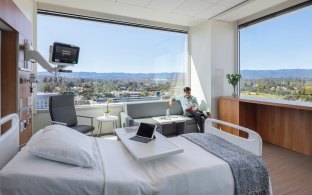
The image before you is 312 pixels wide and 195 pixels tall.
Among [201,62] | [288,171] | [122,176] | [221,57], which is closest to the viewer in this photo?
[122,176]

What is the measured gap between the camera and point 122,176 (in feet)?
4.06

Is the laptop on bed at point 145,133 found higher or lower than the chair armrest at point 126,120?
higher

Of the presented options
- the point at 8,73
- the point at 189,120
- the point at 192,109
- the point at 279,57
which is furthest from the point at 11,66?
the point at 279,57

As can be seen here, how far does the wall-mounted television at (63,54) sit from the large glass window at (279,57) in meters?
3.65

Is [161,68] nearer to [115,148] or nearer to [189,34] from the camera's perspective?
[189,34]

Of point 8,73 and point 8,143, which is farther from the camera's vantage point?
point 8,73

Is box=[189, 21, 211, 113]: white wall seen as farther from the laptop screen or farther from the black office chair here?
the laptop screen

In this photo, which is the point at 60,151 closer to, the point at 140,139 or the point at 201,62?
the point at 140,139

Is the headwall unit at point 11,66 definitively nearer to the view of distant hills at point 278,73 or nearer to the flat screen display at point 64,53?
the flat screen display at point 64,53

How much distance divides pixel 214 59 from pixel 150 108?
6.08 feet

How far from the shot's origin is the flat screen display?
113 inches

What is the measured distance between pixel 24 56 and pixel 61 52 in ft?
1.63

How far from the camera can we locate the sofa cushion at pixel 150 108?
14.0 feet

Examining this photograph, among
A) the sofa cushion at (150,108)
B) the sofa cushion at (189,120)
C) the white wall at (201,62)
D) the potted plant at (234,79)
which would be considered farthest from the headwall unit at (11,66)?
the potted plant at (234,79)
